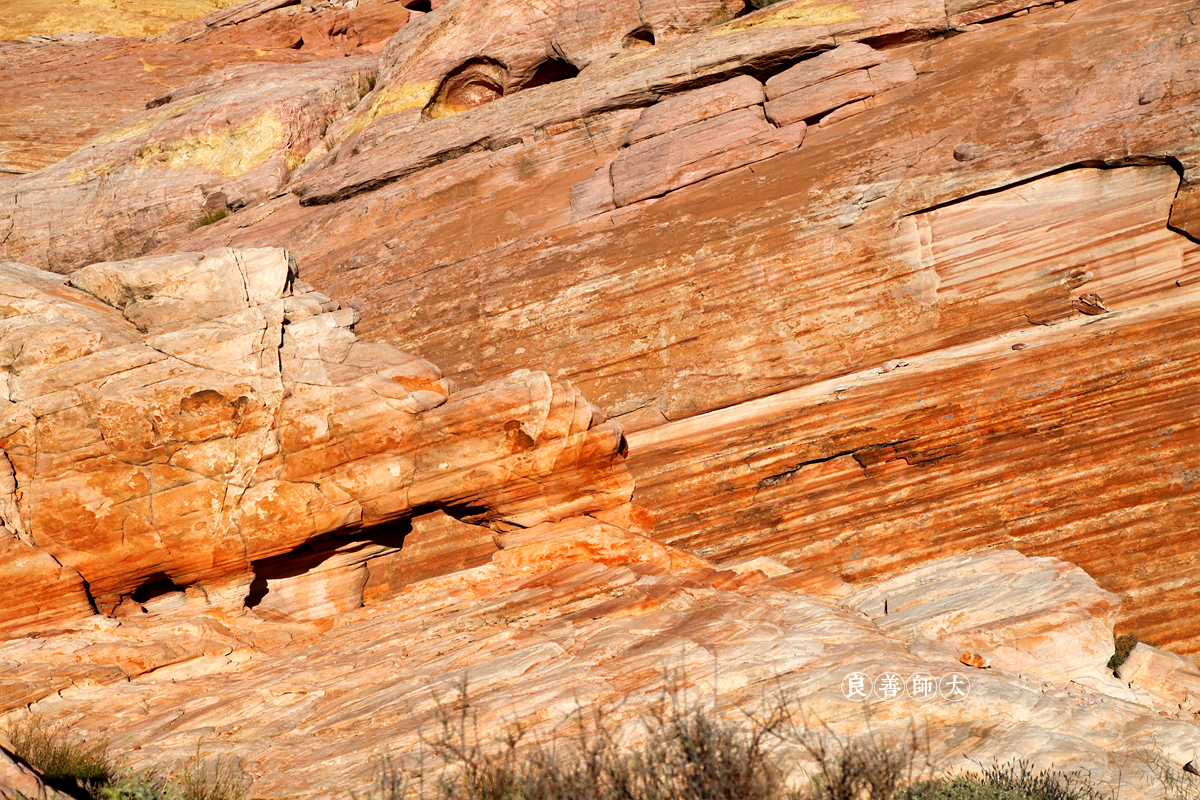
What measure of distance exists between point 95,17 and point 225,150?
60.8 feet

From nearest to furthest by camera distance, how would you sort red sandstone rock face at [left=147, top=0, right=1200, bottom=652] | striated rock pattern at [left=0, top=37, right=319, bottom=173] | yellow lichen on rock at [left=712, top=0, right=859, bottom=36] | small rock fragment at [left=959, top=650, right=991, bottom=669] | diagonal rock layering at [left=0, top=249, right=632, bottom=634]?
small rock fragment at [left=959, top=650, right=991, bottom=669]
red sandstone rock face at [left=147, top=0, right=1200, bottom=652]
diagonal rock layering at [left=0, top=249, right=632, bottom=634]
yellow lichen on rock at [left=712, top=0, right=859, bottom=36]
striated rock pattern at [left=0, top=37, right=319, bottom=173]

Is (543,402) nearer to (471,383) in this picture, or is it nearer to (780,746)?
(471,383)

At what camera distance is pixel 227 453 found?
358 inches

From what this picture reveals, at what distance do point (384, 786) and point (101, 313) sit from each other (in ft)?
24.4

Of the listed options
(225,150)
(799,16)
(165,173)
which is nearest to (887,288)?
(799,16)

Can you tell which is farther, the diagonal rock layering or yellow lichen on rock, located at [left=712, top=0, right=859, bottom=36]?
yellow lichen on rock, located at [left=712, top=0, right=859, bottom=36]

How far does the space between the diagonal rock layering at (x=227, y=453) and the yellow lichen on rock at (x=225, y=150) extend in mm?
7254

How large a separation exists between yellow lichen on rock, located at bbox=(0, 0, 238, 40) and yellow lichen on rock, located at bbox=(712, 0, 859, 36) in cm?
2470

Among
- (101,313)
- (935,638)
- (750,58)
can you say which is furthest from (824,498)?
(101,313)

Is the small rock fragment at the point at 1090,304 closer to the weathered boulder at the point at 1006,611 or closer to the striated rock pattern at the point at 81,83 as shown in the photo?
the weathered boulder at the point at 1006,611

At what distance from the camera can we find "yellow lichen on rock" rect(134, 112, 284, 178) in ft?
53.4

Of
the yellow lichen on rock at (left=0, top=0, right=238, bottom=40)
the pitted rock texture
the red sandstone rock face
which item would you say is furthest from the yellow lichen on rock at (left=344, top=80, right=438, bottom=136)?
the yellow lichen on rock at (left=0, top=0, right=238, bottom=40)

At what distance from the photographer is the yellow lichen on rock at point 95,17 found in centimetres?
2834

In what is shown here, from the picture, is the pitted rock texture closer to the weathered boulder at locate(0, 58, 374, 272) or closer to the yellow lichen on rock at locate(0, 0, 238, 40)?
the weathered boulder at locate(0, 58, 374, 272)
